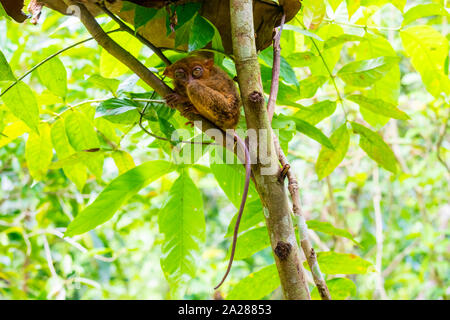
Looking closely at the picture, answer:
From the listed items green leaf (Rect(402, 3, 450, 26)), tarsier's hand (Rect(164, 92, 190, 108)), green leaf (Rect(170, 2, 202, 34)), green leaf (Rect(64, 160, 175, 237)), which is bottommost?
green leaf (Rect(64, 160, 175, 237))

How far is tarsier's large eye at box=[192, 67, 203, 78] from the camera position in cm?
137

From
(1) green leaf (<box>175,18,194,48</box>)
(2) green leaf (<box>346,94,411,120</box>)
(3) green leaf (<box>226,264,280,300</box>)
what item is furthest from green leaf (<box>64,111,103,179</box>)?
(2) green leaf (<box>346,94,411,120</box>)

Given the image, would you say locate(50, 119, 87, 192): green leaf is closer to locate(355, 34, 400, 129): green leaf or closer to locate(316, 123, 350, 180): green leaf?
locate(316, 123, 350, 180): green leaf

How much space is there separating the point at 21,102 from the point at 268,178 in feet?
2.41

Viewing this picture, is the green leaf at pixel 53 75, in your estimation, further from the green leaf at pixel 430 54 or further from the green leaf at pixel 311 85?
the green leaf at pixel 430 54

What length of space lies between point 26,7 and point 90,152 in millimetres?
412

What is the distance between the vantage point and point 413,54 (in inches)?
57.0

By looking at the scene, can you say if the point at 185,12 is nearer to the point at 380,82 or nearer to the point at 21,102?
the point at 21,102

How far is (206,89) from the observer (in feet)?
4.48

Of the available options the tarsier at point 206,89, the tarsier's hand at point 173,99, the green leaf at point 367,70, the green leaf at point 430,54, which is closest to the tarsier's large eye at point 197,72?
the tarsier at point 206,89

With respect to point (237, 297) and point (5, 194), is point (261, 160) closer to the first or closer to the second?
point (237, 297)

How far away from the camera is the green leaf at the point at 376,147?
1.49 meters

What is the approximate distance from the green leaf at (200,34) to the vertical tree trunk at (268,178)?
3.9 inches
